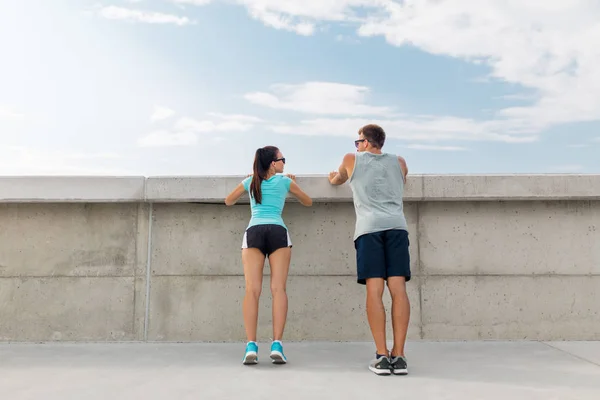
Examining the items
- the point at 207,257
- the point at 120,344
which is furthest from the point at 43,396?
the point at 207,257

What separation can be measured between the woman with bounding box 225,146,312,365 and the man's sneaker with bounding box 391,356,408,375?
0.98m

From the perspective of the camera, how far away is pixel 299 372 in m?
4.17

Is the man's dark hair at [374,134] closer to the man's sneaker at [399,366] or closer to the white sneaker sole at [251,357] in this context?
the man's sneaker at [399,366]

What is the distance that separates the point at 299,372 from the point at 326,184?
218 centimetres

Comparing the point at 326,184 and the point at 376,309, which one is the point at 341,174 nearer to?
the point at 326,184

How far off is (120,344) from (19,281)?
4.80 ft

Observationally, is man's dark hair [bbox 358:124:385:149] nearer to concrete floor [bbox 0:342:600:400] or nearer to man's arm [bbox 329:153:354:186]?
man's arm [bbox 329:153:354:186]

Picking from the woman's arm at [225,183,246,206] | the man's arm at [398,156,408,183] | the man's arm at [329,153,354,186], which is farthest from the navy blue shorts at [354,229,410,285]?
the woman's arm at [225,183,246,206]

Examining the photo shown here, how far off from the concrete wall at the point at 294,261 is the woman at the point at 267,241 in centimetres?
92

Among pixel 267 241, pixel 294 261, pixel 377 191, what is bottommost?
pixel 294 261

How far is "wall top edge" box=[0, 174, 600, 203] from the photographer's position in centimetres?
569

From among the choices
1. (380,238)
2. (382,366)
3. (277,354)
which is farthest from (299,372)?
(380,238)

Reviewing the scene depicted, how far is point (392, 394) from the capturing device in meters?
3.51

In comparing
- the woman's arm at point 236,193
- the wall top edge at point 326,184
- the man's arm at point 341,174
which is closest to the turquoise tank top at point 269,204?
the woman's arm at point 236,193
